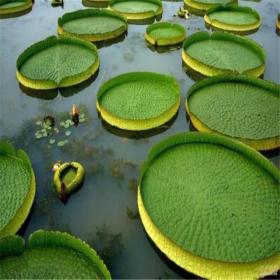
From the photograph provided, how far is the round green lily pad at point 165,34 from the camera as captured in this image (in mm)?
9277

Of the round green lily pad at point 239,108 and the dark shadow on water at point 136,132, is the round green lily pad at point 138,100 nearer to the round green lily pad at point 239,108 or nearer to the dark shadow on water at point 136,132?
the dark shadow on water at point 136,132

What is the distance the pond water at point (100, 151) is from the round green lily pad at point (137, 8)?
649 mm

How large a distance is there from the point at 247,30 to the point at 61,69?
17.5 feet

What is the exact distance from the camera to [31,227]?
202 inches

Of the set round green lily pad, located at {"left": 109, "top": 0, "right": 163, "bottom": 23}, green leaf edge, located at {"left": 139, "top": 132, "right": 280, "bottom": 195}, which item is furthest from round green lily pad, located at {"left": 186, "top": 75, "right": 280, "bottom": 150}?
round green lily pad, located at {"left": 109, "top": 0, "right": 163, "bottom": 23}

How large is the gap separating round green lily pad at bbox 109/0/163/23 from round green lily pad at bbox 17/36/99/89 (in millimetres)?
2432

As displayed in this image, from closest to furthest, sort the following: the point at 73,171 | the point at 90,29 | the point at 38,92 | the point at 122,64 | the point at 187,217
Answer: the point at 187,217 < the point at 73,171 < the point at 38,92 < the point at 122,64 < the point at 90,29

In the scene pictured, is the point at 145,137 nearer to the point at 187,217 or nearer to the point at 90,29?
the point at 187,217

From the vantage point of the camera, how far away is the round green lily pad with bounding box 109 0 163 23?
10547mm

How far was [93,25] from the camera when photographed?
10062 mm

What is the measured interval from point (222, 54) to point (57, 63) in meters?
3.84

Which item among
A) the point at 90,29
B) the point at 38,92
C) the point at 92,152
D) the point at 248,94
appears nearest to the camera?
the point at 92,152

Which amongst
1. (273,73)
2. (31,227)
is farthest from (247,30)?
(31,227)

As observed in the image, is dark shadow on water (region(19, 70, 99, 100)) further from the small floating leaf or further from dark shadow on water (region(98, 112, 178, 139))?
the small floating leaf
